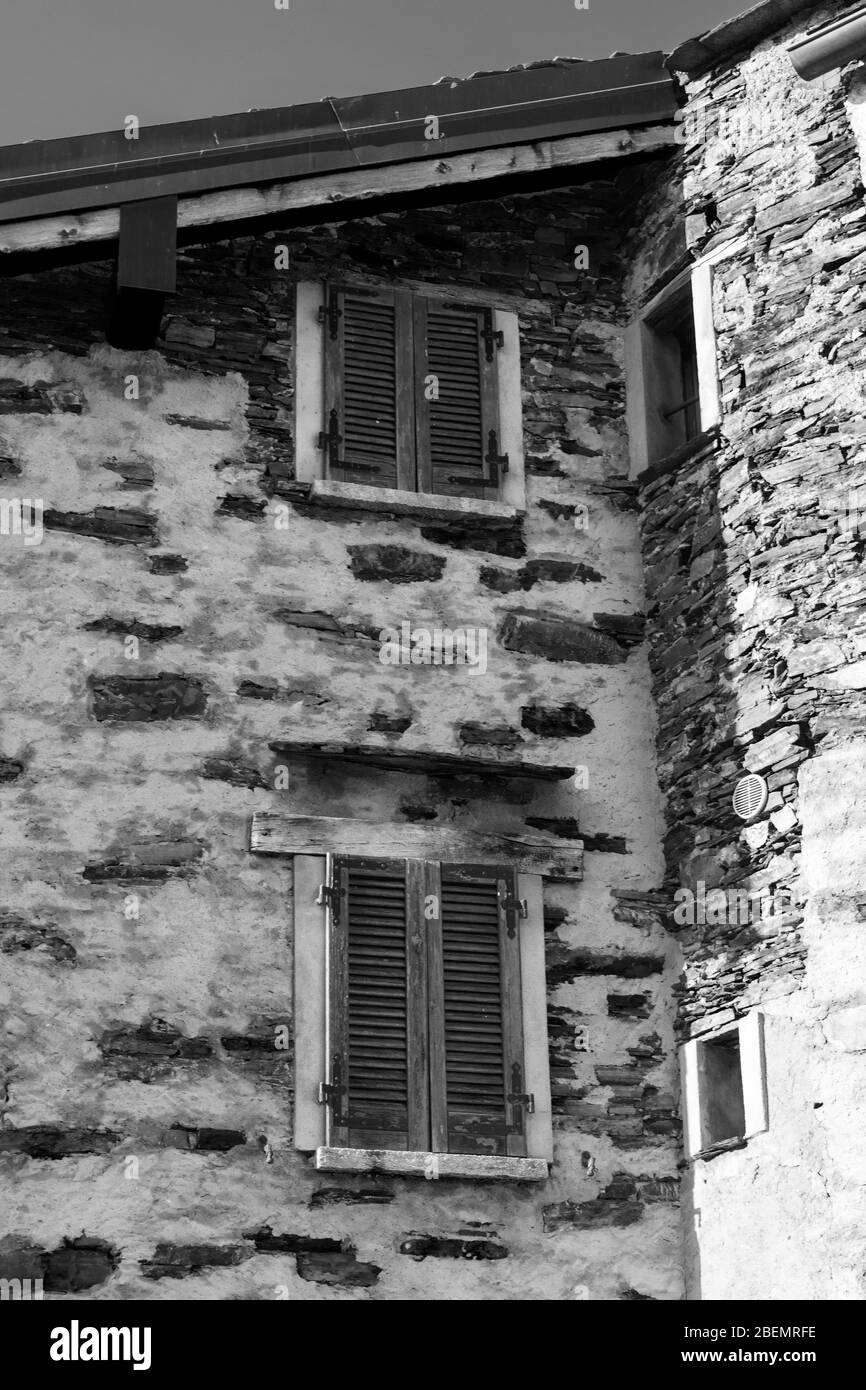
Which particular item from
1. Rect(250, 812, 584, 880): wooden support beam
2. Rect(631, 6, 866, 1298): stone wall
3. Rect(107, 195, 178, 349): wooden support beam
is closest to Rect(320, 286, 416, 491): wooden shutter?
Rect(107, 195, 178, 349): wooden support beam

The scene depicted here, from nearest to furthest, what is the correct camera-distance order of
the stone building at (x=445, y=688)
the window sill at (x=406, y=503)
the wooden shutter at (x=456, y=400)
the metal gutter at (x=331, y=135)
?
1. the stone building at (x=445, y=688)
2. the metal gutter at (x=331, y=135)
3. the window sill at (x=406, y=503)
4. the wooden shutter at (x=456, y=400)

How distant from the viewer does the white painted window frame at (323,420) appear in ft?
30.5

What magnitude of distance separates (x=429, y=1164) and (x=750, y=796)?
1916 millimetres

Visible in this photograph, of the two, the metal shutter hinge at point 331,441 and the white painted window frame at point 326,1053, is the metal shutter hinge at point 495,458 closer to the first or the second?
the metal shutter hinge at point 331,441

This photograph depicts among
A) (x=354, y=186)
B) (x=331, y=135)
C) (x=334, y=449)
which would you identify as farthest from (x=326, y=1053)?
(x=331, y=135)

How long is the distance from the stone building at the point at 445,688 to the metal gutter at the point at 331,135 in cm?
2

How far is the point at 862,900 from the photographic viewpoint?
796 centimetres

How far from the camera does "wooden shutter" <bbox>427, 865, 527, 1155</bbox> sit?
27.3 feet

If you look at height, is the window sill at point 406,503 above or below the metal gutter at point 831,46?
below

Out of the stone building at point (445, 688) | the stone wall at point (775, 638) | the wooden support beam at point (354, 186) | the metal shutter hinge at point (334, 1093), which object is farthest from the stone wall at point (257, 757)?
the wooden support beam at point (354, 186)

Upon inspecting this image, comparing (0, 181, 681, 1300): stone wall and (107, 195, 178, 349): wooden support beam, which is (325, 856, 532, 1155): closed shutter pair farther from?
(107, 195, 178, 349): wooden support beam

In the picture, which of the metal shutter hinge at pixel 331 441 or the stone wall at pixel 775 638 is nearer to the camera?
the stone wall at pixel 775 638

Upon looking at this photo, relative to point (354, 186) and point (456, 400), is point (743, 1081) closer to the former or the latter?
point (456, 400)

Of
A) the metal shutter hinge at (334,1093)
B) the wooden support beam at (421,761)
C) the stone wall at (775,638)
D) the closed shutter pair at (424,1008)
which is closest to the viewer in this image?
the stone wall at (775,638)
